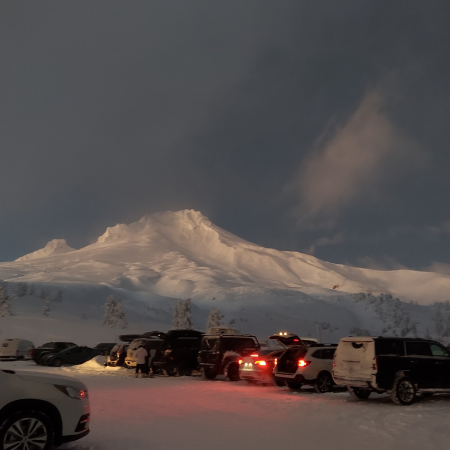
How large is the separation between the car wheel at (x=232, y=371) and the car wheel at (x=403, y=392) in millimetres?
7819

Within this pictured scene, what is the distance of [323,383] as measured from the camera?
1410 centimetres

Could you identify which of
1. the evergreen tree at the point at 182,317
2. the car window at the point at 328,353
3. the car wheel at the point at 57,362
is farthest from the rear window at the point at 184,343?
the evergreen tree at the point at 182,317

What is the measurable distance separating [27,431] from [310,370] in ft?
32.6

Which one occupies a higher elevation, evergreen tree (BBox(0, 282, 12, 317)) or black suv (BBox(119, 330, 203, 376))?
evergreen tree (BBox(0, 282, 12, 317))

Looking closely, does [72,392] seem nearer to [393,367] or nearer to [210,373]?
[393,367]

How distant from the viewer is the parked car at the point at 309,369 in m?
14.1

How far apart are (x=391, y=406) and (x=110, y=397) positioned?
733 cm

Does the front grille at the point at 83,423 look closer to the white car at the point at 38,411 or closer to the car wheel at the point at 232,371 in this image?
the white car at the point at 38,411

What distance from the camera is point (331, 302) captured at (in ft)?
538

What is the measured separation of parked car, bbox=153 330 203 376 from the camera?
19.9m

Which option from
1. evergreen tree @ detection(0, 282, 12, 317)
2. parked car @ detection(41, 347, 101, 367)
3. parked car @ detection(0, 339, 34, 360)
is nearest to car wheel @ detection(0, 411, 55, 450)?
parked car @ detection(41, 347, 101, 367)

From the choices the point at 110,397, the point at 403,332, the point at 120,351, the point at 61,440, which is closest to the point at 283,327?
the point at 403,332

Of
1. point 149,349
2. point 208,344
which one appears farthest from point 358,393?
point 149,349

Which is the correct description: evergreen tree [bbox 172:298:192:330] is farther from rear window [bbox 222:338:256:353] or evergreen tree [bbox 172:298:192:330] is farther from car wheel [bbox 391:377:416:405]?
car wheel [bbox 391:377:416:405]
